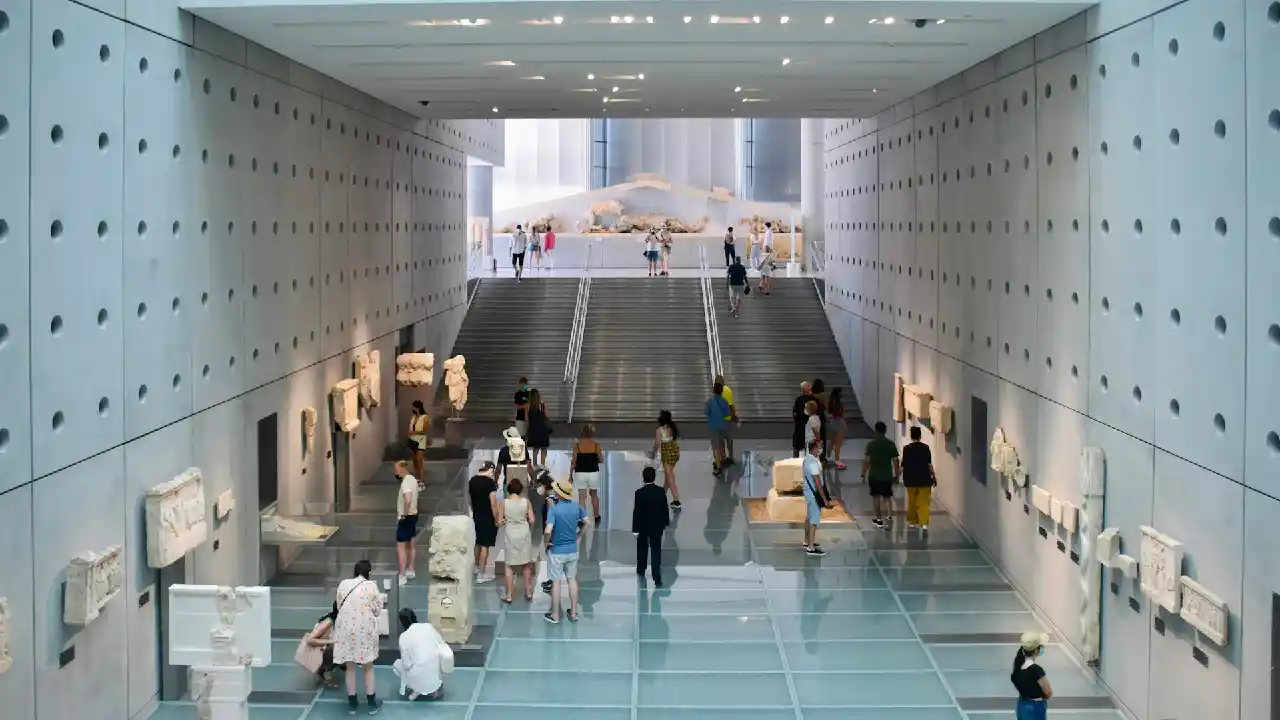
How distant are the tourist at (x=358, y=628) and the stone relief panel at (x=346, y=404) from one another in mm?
6633

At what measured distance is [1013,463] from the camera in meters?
14.0

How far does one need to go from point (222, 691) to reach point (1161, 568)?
6.85 meters

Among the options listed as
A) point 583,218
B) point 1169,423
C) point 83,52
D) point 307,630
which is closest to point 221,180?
point 83,52

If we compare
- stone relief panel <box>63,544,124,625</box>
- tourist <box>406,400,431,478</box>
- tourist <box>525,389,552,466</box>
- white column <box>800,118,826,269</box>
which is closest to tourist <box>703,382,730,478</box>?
tourist <box>525,389,552,466</box>

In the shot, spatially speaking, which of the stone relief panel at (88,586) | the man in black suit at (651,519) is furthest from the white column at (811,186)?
the stone relief panel at (88,586)

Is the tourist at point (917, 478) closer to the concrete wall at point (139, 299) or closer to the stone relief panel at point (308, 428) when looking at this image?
the stone relief panel at point (308, 428)

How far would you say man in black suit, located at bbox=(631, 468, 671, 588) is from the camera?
13859 mm

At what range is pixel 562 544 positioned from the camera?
506 inches

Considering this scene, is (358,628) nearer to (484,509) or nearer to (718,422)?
(484,509)

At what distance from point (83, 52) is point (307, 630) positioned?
5.83m

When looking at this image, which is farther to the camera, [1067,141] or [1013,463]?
[1013,463]

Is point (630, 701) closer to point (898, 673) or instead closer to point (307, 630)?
point (898, 673)

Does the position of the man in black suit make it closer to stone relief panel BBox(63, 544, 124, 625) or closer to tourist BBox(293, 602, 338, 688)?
tourist BBox(293, 602, 338, 688)

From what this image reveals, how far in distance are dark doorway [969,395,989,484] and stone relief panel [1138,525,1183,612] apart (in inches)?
211
